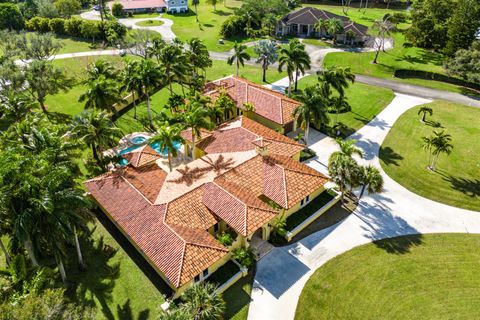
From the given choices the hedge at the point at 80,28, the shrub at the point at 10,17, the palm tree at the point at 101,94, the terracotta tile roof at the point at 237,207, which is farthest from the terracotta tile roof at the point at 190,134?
the shrub at the point at 10,17

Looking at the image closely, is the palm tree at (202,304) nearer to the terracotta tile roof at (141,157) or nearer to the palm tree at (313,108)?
the terracotta tile roof at (141,157)

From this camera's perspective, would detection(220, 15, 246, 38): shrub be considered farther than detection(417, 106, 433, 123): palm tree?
Yes

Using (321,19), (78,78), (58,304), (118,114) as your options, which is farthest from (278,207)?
(321,19)

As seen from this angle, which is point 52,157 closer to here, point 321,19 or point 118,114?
point 118,114

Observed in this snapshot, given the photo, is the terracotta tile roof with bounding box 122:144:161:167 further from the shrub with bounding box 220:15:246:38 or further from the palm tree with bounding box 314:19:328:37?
the palm tree with bounding box 314:19:328:37

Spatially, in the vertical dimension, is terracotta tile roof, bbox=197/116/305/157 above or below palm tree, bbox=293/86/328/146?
below

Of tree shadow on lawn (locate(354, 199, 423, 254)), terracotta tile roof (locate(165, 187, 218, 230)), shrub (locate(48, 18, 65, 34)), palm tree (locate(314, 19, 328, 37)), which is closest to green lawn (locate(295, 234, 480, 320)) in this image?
tree shadow on lawn (locate(354, 199, 423, 254))
